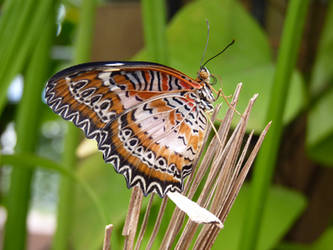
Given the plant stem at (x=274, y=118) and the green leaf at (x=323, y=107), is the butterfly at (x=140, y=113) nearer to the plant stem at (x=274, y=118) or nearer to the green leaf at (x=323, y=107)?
the plant stem at (x=274, y=118)

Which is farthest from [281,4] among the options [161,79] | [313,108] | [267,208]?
[161,79]

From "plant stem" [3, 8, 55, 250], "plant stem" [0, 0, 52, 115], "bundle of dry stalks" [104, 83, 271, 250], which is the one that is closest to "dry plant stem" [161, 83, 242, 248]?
"bundle of dry stalks" [104, 83, 271, 250]

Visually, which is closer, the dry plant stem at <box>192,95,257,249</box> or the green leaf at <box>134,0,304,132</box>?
the dry plant stem at <box>192,95,257,249</box>

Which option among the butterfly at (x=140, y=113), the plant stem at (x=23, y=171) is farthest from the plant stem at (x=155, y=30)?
the plant stem at (x=23, y=171)

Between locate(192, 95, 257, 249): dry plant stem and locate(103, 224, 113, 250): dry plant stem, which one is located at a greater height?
locate(192, 95, 257, 249): dry plant stem

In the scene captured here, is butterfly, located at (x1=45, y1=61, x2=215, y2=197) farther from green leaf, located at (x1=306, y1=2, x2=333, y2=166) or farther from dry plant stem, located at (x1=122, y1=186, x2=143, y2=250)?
green leaf, located at (x1=306, y1=2, x2=333, y2=166)

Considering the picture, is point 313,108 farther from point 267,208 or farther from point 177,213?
point 177,213

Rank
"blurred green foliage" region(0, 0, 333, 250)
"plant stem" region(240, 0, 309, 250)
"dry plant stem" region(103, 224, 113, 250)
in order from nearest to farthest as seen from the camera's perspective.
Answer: "dry plant stem" region(103, 224, 113, 250) < "plant stem" region(240, 0, 309, 250) < "blurred green foliage" region(0, 0, 333, 250)

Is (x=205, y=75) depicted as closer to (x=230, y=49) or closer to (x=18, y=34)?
(x=18, y=34)
